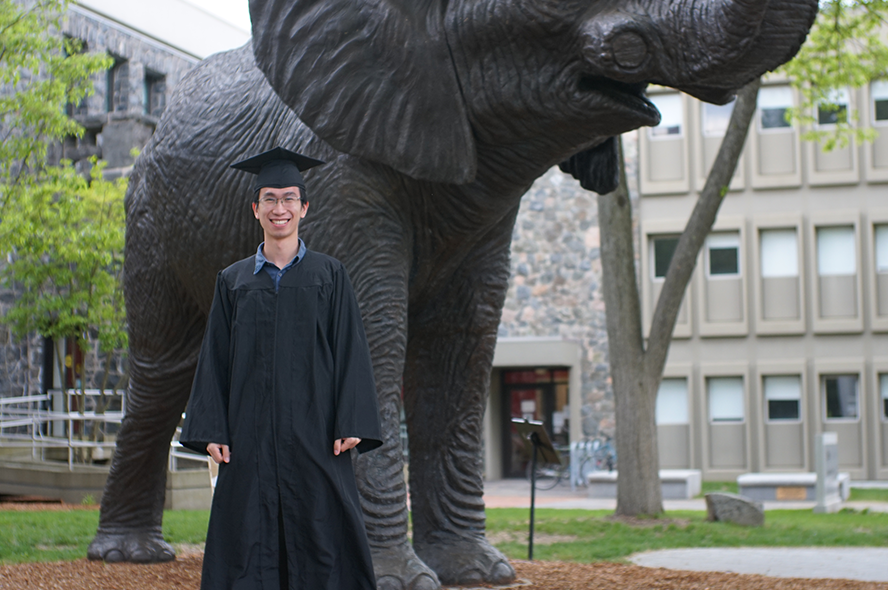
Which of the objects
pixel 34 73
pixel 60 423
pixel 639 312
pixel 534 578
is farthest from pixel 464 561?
pixel 60 423

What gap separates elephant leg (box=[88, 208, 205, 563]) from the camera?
5.14 metres

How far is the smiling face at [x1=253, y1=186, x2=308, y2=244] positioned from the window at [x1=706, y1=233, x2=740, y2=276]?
20.0 m

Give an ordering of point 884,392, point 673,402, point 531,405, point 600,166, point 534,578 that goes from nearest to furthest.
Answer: point 600,166 < point 534,578 < point 884,392 < point 673,402 < point 531,405

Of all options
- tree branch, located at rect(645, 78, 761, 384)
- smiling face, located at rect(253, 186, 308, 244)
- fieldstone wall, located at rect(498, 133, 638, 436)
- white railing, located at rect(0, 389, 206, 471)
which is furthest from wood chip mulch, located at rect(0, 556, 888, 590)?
fieldstone wall, located at rect(498, 133, 638, 436)

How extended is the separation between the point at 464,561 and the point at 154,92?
21158mm

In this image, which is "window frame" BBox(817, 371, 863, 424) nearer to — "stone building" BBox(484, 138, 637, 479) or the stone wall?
"stone building" BBox(484, 138, 637, 479)

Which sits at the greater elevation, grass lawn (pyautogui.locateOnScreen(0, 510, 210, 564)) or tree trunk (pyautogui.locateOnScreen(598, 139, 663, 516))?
tree trunk (pyautogui.locateOnScreen(598, 139, 663, 516))

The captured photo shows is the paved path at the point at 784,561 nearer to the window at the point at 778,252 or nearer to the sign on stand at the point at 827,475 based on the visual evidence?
the sign on stand at the point at 827,475

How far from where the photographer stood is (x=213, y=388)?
3295 millimetres

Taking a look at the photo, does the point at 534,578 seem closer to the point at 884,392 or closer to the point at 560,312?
the point at 560,312

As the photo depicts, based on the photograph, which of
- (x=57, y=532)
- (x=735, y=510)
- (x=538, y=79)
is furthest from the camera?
(x=735, y=510)

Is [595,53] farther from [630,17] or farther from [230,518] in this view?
[230,518]

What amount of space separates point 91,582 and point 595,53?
3.19 metres

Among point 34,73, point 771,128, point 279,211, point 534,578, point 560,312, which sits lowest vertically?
point 534,578
